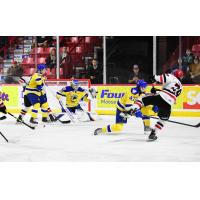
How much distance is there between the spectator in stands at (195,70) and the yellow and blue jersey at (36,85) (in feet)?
10.8

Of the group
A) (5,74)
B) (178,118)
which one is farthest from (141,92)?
(5,74)

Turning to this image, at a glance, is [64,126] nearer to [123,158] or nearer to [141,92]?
[141,92]

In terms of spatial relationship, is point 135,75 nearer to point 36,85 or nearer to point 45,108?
point 45,108

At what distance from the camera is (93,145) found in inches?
201

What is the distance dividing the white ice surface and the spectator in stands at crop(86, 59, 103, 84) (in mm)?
2383

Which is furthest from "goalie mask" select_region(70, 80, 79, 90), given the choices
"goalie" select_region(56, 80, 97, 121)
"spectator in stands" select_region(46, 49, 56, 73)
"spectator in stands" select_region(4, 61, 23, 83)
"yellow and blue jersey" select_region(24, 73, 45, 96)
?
"spectator in stands" select_region(4, 61, 23, 83)

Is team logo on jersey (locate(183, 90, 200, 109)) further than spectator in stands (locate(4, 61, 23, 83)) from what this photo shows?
No

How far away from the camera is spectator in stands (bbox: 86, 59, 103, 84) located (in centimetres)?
920

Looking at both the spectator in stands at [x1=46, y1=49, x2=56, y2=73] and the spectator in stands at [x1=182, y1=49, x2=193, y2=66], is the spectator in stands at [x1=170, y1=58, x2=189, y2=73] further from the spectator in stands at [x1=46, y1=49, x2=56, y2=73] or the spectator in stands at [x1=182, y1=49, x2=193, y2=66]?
the spectator in stands at [x1=46, y1=49, x2=56, y2=73]

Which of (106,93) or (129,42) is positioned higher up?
(129,42)

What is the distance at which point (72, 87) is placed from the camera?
7.45 meters

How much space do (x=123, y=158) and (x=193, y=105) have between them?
4.23m

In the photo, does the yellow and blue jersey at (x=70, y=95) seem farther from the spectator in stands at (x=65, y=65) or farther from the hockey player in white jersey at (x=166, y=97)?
the spectator in stands at (x=65, y=65)

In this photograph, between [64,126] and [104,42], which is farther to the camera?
[104,42]
